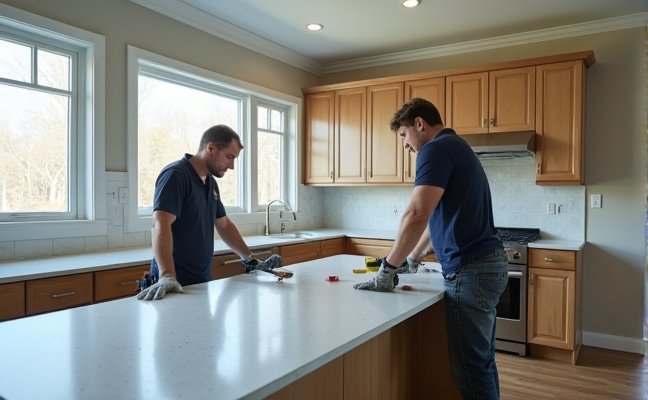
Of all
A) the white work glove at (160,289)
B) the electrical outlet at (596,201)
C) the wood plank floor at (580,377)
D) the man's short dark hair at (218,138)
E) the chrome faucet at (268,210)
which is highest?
the man's short dark hair at (218,138)

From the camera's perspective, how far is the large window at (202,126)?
11.2 ft

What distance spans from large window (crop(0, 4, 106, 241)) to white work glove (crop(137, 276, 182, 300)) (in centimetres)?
143

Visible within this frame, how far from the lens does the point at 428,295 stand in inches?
69.8

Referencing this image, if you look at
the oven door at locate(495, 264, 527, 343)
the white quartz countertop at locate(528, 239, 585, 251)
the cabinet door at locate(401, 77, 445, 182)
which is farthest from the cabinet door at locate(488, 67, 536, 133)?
the oven door at locate(495, 264, 527, 343)

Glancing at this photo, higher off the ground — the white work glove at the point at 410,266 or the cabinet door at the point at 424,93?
the cabinet door at the point at 424,93

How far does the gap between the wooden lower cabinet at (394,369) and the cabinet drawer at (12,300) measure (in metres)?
1.56

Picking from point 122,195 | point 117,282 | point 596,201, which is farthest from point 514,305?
point 122,195

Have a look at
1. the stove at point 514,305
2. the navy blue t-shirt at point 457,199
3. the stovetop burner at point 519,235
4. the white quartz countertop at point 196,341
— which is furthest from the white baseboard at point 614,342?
the white quartz countertop at point 196,341

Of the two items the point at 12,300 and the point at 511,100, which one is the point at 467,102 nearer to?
the point at 511,100

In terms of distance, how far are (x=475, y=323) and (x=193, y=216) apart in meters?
1.31

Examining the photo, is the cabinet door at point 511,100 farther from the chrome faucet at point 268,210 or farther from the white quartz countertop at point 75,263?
the white quartz countertop at point 75,263

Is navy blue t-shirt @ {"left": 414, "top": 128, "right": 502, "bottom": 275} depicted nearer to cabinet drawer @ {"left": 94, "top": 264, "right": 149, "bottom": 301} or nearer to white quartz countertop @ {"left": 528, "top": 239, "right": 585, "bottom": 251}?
cabinet drawer @ {"left": 94, "top": 264, "right": 149, "bottom": 301}

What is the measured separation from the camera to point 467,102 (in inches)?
165

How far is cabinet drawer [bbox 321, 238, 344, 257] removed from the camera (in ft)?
14.4
